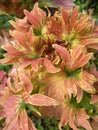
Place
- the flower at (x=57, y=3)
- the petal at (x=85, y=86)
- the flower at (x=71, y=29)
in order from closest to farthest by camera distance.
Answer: the petal at (x=85, y=86) → the flower at (x=71, y=29) → the flower at (x=57, y=3)

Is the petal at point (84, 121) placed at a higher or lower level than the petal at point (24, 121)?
lower

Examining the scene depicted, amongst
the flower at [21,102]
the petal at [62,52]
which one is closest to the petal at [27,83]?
the flower at [21,102]

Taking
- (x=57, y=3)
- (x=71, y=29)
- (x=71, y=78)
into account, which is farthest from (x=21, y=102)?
(x=57, y=3)

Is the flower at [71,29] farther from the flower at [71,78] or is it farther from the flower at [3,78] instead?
the flower at [3,78]

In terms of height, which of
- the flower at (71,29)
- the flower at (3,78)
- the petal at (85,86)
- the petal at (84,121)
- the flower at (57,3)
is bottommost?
the petal at (84,121)

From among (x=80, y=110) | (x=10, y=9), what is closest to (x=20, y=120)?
(x=80, y=110)

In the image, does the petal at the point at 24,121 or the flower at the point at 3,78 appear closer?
the petal at the point at 24,121

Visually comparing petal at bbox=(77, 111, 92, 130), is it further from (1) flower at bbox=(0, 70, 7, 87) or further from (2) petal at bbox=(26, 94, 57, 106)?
(1) flower at bbox=(0, 70, 7, 87)

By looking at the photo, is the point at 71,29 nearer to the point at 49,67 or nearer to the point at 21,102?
the point at 49,67

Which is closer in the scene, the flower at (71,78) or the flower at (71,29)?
the flower at (71,78)

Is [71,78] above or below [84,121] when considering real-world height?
above

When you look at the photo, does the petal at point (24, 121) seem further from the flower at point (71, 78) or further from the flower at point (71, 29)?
the flower at point (71, 29)

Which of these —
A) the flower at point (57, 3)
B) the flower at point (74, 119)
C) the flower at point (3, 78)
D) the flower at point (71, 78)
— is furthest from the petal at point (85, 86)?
the flower at point (57, 3)

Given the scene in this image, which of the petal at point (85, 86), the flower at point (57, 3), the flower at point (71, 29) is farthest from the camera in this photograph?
the flower at point (57, 3)
